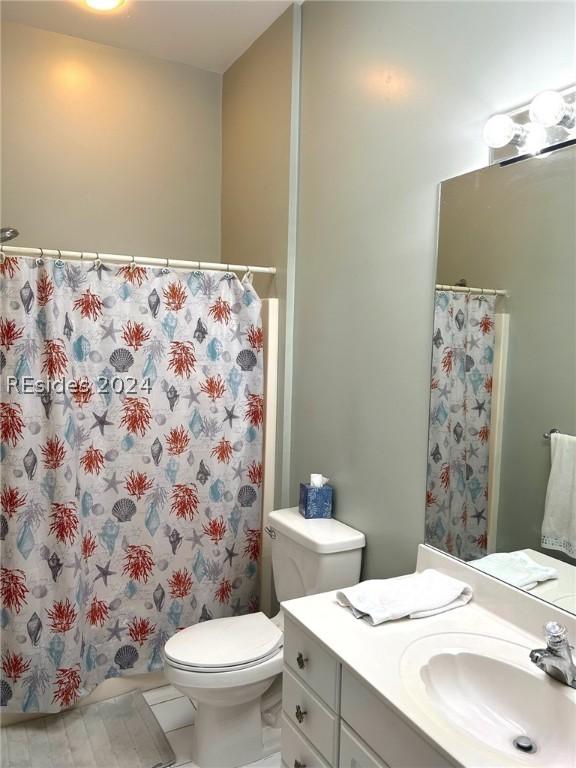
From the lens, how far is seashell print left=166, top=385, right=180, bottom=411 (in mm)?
2354

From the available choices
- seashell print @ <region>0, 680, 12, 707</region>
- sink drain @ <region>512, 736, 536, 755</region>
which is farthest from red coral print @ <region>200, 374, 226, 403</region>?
sink drain @ <region>512, 736, 536, 755</region>

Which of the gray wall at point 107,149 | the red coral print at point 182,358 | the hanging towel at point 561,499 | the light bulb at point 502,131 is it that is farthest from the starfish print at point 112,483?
the light bulb at point 502,131

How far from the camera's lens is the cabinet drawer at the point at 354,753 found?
1218 millimetres

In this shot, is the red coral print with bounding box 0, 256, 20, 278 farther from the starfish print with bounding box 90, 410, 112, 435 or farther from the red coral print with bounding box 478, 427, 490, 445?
the red coral print with bounding box 478, 427, 490, 445

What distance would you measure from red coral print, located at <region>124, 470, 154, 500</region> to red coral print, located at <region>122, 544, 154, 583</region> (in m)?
0.21

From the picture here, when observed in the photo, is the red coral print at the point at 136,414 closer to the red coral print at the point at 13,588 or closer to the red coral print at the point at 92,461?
the red coral print at the point at 92,461

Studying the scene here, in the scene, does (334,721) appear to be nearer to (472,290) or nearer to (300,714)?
(300,714)

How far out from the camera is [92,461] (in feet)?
7.34

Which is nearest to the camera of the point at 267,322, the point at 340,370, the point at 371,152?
the point at 371,152

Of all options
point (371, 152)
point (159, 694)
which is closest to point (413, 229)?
point (371, 152)

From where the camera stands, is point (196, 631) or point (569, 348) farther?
point (196, 631)

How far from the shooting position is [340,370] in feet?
7.09

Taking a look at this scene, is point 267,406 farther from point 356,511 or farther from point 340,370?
point 356,511

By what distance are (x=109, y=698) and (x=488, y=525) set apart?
1757 millimetres
